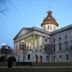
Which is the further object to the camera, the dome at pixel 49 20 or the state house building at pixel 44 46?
the dome at pixel 49 20

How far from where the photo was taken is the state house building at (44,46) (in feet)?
236

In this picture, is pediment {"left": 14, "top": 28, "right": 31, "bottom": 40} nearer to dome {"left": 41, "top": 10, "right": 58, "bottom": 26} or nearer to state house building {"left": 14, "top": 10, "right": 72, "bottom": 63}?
state house building {"left": 14, "top": 10, "right": 72, "bottom": 63}

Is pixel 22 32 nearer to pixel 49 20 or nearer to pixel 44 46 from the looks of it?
pixel 44 46

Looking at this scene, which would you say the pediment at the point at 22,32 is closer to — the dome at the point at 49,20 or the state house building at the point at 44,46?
the state house building at the point at 44,46

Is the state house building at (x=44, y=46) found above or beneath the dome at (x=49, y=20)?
beneath

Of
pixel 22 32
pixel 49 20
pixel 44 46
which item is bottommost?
pixel 44 46

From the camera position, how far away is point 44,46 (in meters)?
78.2

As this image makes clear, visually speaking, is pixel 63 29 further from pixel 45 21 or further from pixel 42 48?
pixel 45 21

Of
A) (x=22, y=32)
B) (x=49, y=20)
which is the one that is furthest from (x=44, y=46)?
(x=49, y=20)

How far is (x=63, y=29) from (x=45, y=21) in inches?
740

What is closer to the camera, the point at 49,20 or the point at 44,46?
the point at 44,46

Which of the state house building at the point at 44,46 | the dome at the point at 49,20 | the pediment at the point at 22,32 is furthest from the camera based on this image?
the dome at the point at 49,20

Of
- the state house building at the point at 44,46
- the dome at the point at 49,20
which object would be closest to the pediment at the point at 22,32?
the state house building at the point at 44,46

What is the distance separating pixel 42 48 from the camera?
77.5 meters
